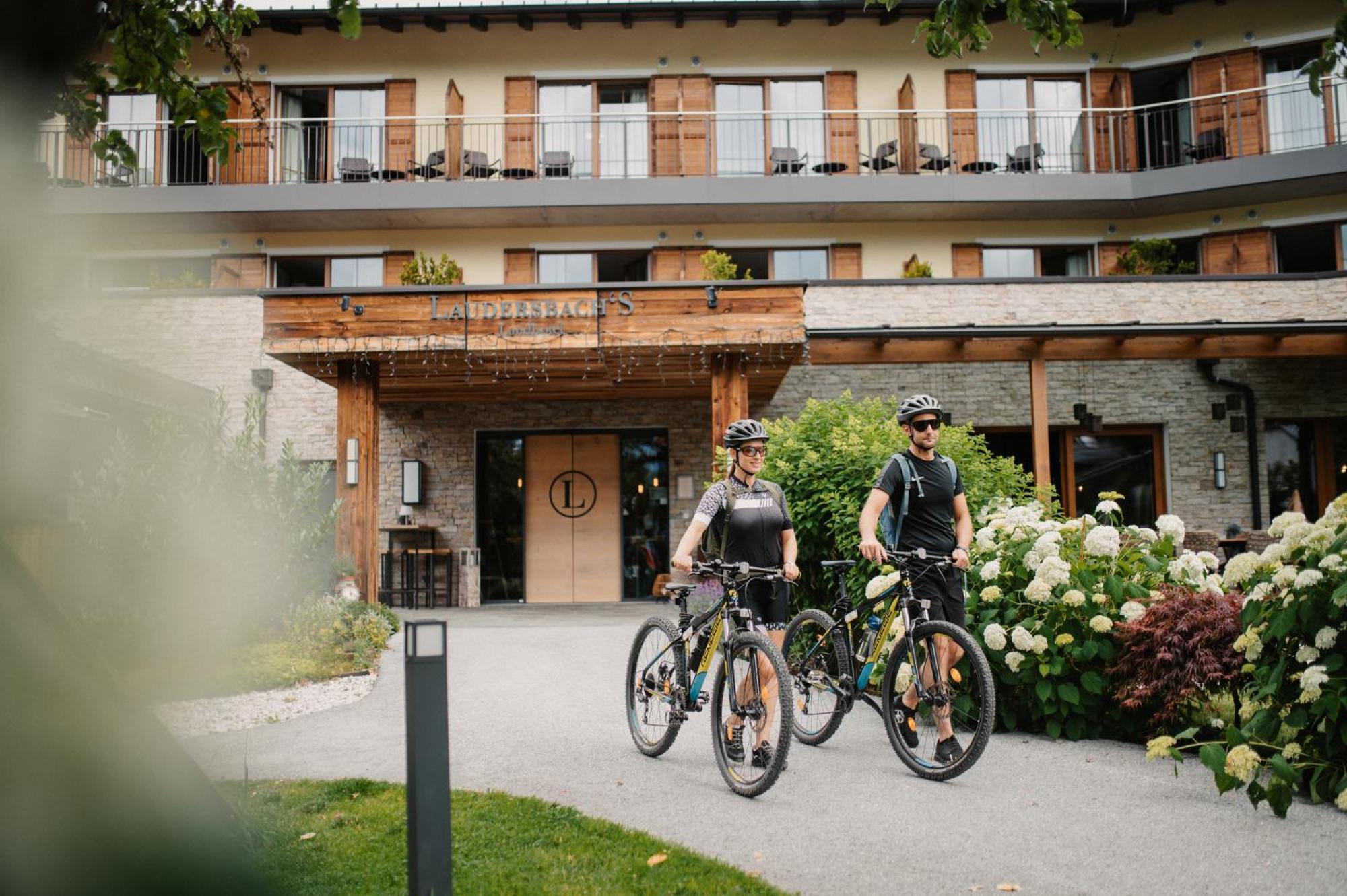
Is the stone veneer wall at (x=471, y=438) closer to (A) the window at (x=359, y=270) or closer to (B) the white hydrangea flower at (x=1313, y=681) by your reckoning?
(A) the window at (x=359, y=270)

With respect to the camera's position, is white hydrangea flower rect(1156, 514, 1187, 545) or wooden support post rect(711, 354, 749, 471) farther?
wooden support post rect(711, 354, 749, 471)

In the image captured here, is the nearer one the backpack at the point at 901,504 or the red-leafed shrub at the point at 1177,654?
the red-leafed shrub at the point at 1177,654

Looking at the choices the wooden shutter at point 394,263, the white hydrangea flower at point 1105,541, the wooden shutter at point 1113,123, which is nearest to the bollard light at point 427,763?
the white hydrangea flower at point 1105,541

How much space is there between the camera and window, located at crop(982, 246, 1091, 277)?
17.5 metres

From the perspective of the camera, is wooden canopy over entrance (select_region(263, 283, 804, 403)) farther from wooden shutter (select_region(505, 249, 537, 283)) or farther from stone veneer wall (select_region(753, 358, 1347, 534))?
wooden shutter (select_region(505, 249, 537, 283))

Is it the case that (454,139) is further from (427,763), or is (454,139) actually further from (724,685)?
(427,763)

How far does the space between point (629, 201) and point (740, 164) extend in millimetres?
2294

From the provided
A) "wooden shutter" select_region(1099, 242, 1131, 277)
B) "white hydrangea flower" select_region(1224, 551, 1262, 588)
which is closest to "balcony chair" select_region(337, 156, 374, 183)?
"wooden shutter" select_region(1099, 242, 1131, 277)

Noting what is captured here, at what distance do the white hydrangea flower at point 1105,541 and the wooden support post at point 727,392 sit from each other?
6243mm

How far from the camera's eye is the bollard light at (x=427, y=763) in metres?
2.57

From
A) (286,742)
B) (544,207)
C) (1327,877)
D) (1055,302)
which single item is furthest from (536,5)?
(286,742)

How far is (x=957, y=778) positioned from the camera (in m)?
4.86

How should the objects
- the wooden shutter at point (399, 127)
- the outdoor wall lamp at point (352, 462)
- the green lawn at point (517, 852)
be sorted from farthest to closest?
the wooden shutter at point (399, 127) → the outdoor wall lamp at point (352, 462) → the green lawn at point (517, 852)

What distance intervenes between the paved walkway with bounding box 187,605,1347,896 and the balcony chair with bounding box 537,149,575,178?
39.9 feet
